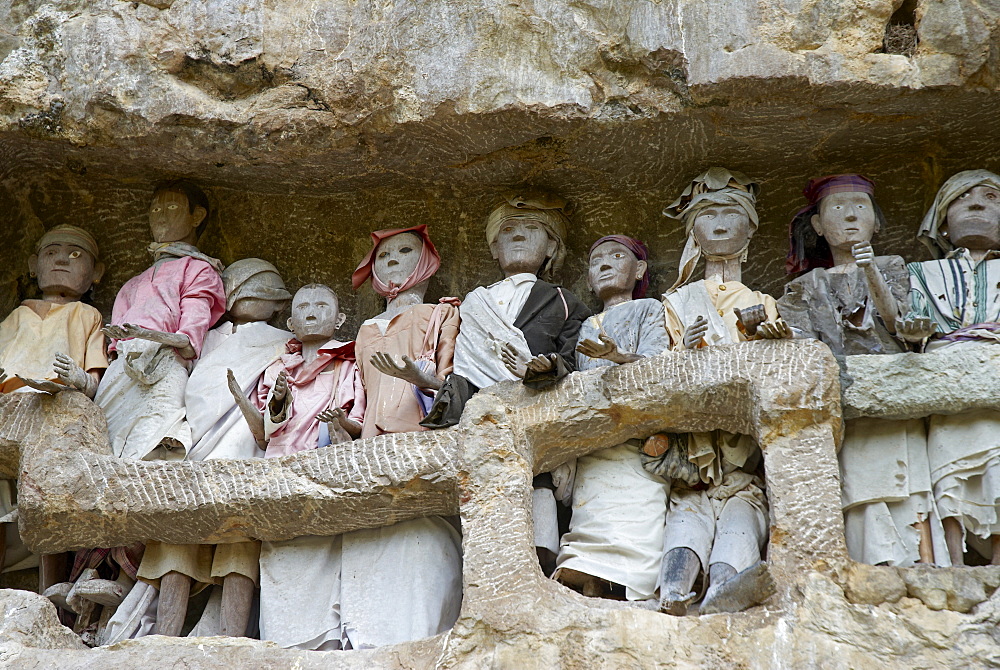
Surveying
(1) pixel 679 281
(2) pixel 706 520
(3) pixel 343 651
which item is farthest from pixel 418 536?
(1) pixel 679 281

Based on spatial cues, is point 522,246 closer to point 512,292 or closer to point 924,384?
point 512,292

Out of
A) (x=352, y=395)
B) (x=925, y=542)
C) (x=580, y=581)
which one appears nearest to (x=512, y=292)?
(x=352, y=395)

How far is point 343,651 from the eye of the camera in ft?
18.6

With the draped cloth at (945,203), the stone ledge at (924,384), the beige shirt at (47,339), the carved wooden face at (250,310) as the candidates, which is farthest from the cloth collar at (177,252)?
the draped cloth at (945,203)

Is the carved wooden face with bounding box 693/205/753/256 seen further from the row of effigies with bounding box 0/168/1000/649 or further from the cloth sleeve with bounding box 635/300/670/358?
the cloth sleeve with bounding box 635/300/670/358

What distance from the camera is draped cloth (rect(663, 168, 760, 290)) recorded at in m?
6.76

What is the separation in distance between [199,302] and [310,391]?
802mm

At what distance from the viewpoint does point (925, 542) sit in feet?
18.3

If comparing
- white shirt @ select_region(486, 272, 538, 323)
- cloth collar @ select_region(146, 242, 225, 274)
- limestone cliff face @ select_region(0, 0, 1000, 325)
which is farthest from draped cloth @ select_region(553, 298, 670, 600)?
cloth collar @ select_region(146, 242, 225, 274)

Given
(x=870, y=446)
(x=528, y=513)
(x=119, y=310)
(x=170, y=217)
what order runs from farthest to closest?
(x=170, y=217) → (x=119, y=310) → (x=870, y=446) → (x=528, y=513)

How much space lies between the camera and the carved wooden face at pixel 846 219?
657 centimetres

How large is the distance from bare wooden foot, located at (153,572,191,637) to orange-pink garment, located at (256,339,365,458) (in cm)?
67

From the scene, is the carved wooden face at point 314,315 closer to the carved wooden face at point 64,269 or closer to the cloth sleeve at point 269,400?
the cloth sleeve at point 269,400

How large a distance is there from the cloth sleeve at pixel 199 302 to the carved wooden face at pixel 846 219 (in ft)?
9.81
